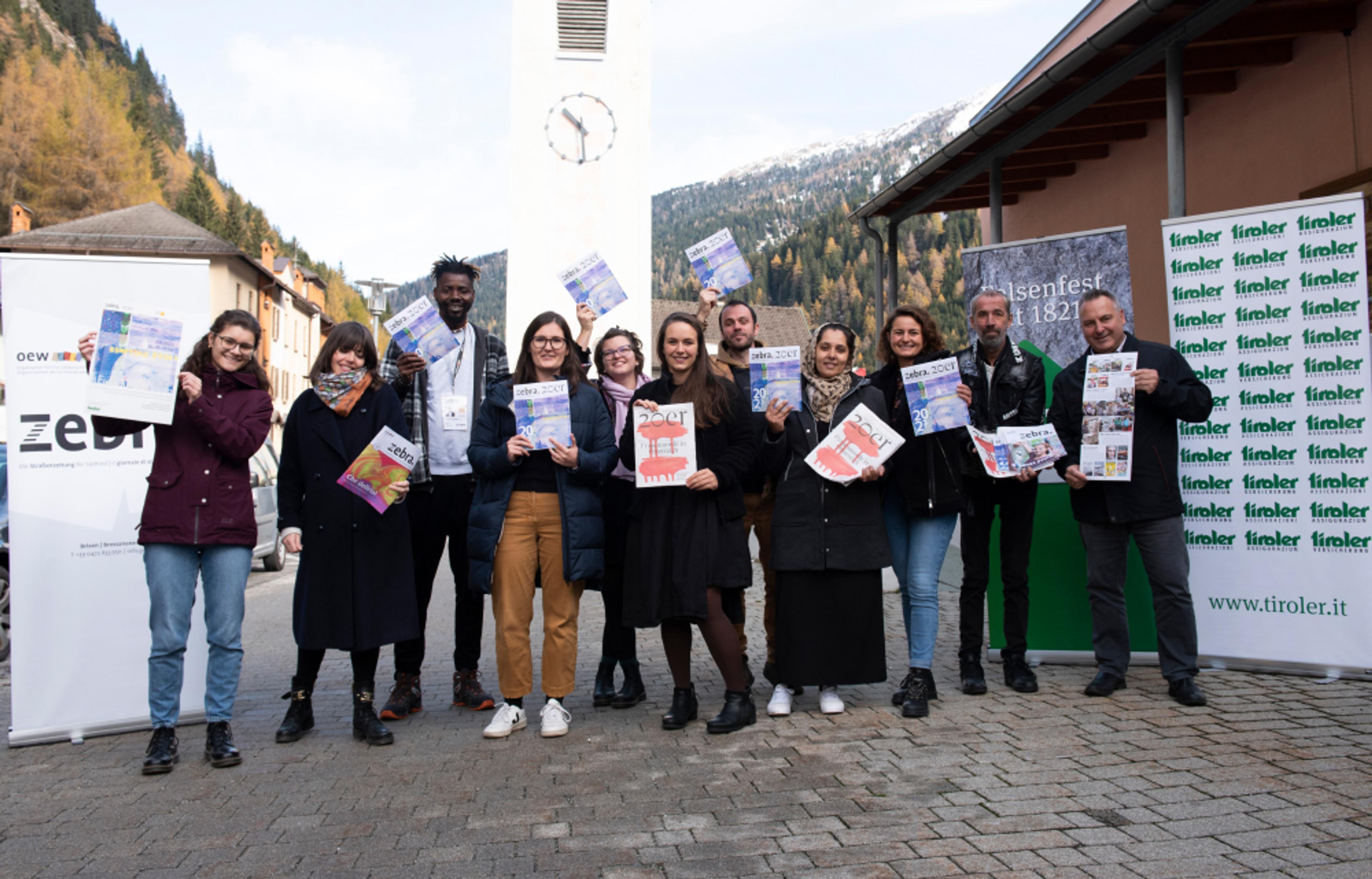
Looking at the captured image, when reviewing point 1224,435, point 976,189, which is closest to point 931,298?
point 976,189

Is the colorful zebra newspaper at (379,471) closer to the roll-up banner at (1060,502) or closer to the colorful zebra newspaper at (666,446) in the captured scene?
the colorful zebra newspaper at (666,446)

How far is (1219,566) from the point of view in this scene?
19.6ft

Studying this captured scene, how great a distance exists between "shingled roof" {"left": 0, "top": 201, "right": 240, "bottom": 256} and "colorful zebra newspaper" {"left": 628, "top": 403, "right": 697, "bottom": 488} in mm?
47602

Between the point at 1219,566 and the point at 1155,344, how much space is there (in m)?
1.43

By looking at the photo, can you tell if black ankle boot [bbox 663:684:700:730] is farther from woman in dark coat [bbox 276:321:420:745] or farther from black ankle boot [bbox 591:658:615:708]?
woman in dark coat [bbox 276:321:420:745]

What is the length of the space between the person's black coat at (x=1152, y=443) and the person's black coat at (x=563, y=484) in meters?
2.52

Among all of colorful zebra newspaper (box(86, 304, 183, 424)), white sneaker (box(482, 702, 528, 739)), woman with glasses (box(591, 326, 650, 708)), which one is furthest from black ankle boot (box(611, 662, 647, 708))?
colorful zebra newspaper (box(86, 304, 183, 424))

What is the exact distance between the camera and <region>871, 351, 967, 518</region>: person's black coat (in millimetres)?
5371

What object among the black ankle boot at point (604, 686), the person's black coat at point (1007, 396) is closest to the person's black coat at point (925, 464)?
the person's black coat at point (1007, 396)

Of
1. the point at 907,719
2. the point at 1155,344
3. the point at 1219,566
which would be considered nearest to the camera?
the point at 907,719

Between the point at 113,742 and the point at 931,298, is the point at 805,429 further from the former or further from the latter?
the point at 931,298

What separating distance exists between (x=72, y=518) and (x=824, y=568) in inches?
154

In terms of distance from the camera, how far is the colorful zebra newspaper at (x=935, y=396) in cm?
526

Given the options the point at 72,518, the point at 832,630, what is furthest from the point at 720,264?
the point at 72,518
